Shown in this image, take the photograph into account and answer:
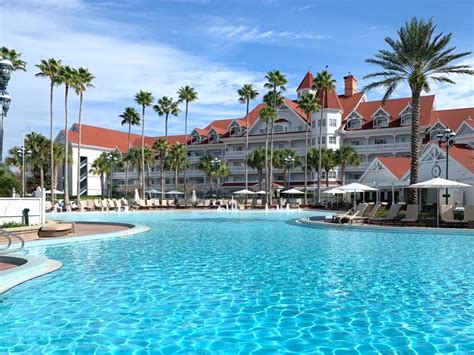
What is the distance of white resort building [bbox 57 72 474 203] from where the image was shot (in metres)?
59.0

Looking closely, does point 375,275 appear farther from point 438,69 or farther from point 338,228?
point 438,69

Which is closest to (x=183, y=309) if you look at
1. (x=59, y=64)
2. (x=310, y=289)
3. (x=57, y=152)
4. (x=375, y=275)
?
A: (x=310, y=289)

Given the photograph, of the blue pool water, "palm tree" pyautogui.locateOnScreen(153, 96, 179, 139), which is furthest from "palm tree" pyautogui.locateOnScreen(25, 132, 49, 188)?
the blue pool water

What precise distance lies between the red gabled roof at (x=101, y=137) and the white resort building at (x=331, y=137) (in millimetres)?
195

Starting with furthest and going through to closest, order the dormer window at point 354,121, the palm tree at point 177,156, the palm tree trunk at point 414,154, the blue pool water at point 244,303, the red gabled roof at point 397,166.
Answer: the palm tree at point 177,156
the dormer window at point 354,121
the red gabled roof at point 397,166
the palm tree trunk at point 414,154
the blue pool water at point 244,303

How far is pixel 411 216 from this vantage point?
24375mm

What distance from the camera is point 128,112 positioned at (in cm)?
6781

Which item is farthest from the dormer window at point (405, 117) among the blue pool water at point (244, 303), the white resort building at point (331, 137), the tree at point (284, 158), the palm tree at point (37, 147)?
the blue pool water at point (244, 303)

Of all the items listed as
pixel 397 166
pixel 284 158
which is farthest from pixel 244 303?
pixel 284 158

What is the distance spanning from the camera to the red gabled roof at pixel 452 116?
59.2 meters

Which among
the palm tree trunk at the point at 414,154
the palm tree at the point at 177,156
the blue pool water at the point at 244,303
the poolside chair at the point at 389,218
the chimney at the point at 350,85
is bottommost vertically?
the blue pool water at the point at 244,303

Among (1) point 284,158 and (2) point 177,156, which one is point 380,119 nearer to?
(1) point 284,158

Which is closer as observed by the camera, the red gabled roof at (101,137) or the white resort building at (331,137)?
the white resort building at (331,137)

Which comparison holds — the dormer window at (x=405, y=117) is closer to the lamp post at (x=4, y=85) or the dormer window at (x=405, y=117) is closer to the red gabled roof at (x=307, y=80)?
the red gabled roof at (x=307, y=80)
